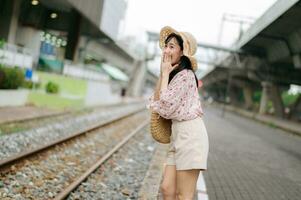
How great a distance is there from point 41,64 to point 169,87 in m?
23.4

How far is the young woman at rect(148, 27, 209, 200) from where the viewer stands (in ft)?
12.4

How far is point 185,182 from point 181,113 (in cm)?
58

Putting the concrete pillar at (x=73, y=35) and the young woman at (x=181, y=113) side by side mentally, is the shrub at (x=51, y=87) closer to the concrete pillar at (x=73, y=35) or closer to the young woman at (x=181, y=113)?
the concrete pillar at (x=73, y=35)

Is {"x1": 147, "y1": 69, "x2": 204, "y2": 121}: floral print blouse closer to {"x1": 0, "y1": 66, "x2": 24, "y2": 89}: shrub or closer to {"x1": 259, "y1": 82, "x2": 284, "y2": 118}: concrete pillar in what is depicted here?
{"x1": 0, "y1": 66, "x2": 24, "y2": 89}: shrub

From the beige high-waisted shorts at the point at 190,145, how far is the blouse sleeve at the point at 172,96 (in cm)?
15

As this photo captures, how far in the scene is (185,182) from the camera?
12.7 ft

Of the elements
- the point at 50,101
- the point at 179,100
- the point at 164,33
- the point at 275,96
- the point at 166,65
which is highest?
the point at 275,96

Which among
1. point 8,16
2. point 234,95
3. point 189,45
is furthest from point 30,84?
point 234,95

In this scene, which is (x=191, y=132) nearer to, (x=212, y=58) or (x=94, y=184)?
(x=94, y=184)

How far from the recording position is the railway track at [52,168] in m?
6.85

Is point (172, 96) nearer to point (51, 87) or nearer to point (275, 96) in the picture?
point (51, 87)

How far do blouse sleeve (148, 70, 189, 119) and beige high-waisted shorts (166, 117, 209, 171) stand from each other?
145 millimetres

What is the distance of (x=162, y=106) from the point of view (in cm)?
381

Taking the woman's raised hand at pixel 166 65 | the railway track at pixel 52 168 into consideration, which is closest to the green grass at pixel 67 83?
the railway track at pixel 52 168
